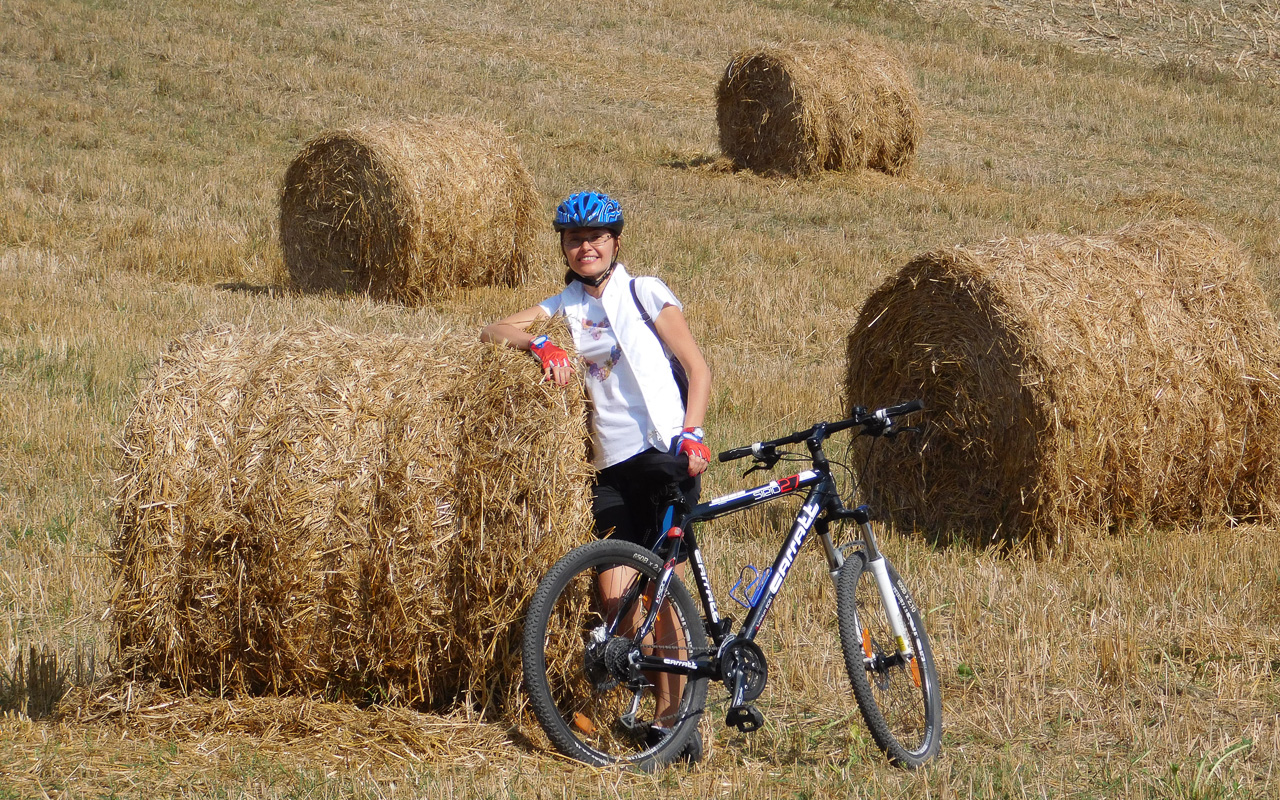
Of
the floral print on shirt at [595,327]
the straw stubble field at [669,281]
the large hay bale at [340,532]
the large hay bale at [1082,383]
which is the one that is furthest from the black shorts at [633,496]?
the large hay bale at [1082,383]

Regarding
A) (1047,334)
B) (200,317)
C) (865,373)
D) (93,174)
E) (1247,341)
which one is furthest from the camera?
(93,174)

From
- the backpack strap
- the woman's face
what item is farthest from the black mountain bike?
the woman's face

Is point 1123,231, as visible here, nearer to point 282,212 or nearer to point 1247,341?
point 1247,341

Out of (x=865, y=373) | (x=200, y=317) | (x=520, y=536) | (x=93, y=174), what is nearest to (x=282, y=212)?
(x=200, y=317)

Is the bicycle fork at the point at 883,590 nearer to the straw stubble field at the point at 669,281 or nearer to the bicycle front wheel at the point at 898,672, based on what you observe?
the bicycle front wheel at the point at 898,672

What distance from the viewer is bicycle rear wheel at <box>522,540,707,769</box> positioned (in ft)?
12.9

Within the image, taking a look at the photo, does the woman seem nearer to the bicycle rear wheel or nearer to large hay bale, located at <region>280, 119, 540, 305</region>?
the bicycle rear wheel

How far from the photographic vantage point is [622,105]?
22.0 meters

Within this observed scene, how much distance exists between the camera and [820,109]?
17.4 meters

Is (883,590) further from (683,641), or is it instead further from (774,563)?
(683,641)

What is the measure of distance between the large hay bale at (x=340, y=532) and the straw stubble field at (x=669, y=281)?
177mm

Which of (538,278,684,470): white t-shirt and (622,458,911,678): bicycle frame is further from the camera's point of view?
(538,278,684,470): white t-shirt

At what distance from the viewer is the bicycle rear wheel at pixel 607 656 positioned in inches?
155

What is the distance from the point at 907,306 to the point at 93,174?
478 inches
